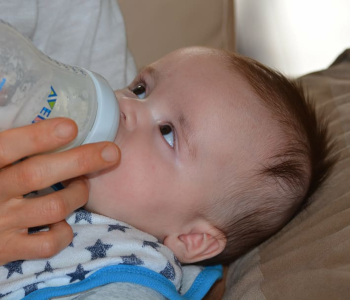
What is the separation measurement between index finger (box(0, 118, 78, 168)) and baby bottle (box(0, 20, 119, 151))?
Result: 0.17 feet

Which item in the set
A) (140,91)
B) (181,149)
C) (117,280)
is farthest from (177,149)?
(117,280)

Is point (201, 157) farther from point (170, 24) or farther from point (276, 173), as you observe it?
point (170, 24)

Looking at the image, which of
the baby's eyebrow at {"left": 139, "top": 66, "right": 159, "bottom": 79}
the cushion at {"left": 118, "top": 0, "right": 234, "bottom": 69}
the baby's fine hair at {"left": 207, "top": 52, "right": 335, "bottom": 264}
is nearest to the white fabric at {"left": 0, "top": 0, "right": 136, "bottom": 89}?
the cushion at {"left": 118, "top": 0, "right": 234, "bottom": 69}

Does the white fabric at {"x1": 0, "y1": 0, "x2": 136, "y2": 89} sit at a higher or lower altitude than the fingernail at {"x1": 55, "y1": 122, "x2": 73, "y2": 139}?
lower

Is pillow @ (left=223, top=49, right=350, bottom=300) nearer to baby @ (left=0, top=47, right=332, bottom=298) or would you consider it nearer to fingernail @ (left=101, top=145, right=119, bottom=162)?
baby @ (left=0, top=47, right=332, bottom=298)

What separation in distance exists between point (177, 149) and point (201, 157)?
5cm

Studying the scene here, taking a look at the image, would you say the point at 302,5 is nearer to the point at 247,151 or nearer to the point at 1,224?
the point at 247,151

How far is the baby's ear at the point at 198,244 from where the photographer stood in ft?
3.97

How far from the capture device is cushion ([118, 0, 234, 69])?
6.01 feet

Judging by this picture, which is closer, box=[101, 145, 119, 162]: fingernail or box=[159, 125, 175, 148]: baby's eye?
box=[101, 145, 119, 162]: fingernail

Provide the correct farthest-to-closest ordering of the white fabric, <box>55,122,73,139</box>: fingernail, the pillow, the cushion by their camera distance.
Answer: the cushion, the white fabric, the pillow, <box>55,122,73,139</box>: fingernail

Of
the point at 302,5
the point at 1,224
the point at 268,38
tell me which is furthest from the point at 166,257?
the point at 302,5

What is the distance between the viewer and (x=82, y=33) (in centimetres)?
155

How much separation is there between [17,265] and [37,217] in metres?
0.21
